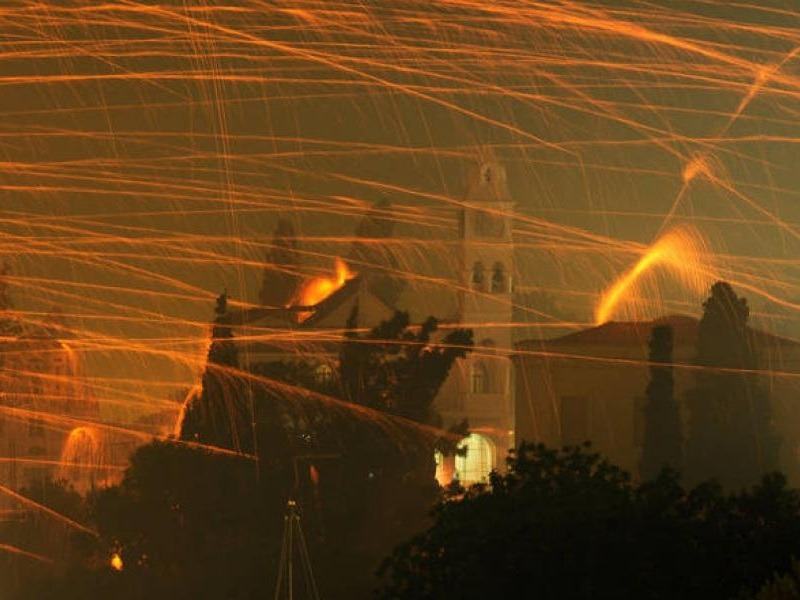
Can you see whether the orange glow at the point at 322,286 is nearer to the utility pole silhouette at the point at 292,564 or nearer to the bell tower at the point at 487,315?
the bell tower at the point at 487,315

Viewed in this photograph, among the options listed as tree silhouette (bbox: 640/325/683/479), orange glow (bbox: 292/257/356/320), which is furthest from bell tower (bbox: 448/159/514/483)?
tree silhouette (bbox: 640/325/683/479)

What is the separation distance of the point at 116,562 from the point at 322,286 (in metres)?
29.9

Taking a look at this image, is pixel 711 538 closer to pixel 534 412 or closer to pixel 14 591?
pixel 14 591

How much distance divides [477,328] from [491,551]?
49.5m

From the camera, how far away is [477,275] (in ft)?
237

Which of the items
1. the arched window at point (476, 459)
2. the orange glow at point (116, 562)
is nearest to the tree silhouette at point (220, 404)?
the orange glow at point (116, 562)

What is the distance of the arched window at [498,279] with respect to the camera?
237 feet

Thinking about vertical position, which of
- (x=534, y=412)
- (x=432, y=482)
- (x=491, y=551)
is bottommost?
(x=491, y=551)

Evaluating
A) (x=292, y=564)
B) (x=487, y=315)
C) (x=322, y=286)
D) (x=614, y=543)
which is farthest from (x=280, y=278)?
(x=614, y=543)

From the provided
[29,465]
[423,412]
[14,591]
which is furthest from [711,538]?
[29,465]

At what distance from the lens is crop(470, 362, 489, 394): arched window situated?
252ft

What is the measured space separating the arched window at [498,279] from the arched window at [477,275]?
412 millimetres

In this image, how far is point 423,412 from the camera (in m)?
47.6

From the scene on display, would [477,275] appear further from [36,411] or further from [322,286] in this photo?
[36,411]
